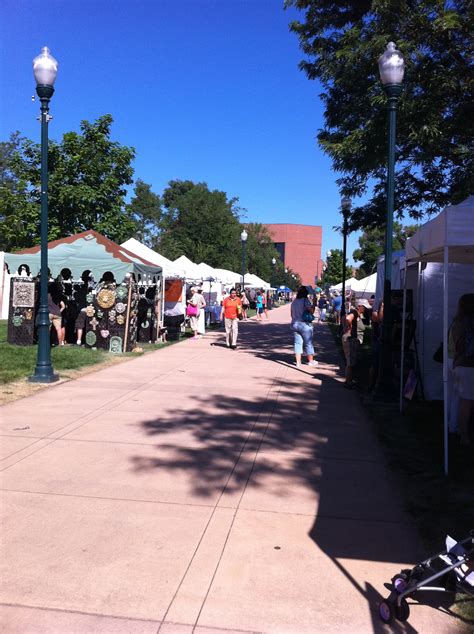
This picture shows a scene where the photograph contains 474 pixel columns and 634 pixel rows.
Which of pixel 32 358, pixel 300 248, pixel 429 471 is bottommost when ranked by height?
pixel 429 471

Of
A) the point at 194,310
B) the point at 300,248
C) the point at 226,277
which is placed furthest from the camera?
the point at 300,248

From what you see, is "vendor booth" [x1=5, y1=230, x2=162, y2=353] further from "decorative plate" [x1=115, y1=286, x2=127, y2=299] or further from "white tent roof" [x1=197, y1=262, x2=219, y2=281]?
"white tent roof" [x1=197, y1=262, x2=219, y2=281]

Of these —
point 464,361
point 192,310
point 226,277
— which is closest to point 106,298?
point 192,310

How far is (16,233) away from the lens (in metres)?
22.3

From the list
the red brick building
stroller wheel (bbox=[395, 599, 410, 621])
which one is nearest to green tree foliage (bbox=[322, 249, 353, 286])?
stroller wheel (bbox=[395, 599, 410, 621])

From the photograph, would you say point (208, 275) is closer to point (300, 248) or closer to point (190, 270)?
point (190, 270)

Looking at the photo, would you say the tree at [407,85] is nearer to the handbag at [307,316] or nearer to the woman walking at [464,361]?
the handbag at [307,316]

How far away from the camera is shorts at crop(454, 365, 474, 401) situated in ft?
18.4

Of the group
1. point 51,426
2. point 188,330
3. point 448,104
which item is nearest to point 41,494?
point 51,426

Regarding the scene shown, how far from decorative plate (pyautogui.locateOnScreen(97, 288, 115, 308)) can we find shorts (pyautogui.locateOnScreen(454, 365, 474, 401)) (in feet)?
30.4

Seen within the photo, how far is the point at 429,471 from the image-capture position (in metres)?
5.23

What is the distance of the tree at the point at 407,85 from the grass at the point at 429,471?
6.27 m

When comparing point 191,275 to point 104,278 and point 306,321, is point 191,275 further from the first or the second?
point 306,321

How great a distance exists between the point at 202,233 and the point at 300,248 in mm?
107297
